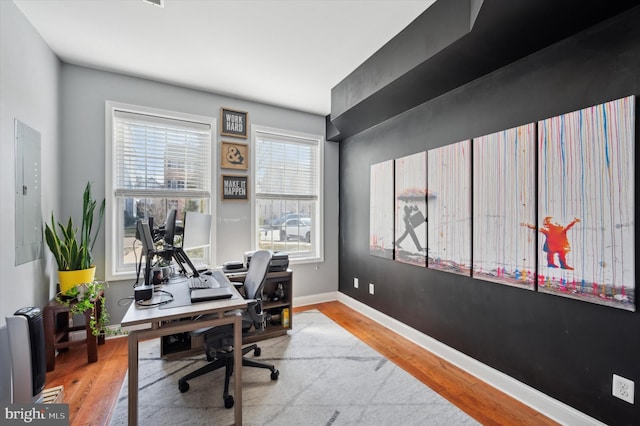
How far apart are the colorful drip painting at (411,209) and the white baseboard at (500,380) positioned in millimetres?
743

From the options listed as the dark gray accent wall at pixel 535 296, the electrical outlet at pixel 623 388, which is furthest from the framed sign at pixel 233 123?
the electrical outlet at pixel 623 388

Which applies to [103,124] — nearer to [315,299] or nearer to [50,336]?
[50,336]

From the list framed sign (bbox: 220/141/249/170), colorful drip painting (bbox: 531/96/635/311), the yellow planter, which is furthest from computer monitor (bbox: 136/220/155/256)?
colorful drip painting (bbox: 531/96/635/311)

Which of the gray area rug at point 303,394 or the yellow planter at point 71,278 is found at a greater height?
the yellow planter at point 71,278

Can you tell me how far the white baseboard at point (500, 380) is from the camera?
1.66m

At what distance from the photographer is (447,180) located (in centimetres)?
241

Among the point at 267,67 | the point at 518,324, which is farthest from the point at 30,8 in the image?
the point at 518,324

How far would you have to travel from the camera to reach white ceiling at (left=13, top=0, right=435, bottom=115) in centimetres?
196

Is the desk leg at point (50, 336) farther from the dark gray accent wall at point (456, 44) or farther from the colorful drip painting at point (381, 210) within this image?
the dark gray accent wall at point (456, 44)

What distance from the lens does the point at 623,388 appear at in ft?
4.77

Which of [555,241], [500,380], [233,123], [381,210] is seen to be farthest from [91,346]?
[555,241]

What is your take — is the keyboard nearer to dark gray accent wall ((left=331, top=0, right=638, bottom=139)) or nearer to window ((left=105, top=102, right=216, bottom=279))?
window ((left=105, top=102, right=216, bottom=279))

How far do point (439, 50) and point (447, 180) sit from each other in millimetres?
1031

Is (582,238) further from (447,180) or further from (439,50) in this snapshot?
(439,50)
